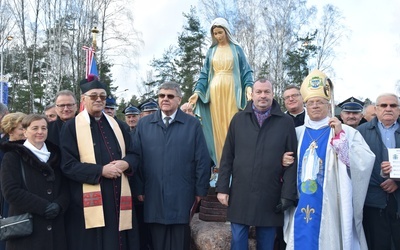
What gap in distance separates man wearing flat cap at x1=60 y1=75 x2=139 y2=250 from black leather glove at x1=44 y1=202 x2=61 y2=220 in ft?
0.90

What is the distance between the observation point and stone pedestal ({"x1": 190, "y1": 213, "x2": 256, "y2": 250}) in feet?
15.0

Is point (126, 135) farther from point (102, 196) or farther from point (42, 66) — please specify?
point (42, 66)

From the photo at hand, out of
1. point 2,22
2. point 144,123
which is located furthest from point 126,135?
point 2,22

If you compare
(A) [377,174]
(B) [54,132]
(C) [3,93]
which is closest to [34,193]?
(B) [54,132]

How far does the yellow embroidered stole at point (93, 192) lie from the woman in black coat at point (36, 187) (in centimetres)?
22

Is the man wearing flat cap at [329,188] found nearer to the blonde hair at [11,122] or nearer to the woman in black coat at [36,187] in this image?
the woman in black coat at [36,187]

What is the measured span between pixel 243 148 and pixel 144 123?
116 centimetres

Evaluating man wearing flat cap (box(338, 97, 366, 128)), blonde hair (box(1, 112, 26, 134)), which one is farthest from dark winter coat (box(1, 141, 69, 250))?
man wearing flat cap (box(338, 97, 366, 128))

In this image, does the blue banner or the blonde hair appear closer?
the blonde hair

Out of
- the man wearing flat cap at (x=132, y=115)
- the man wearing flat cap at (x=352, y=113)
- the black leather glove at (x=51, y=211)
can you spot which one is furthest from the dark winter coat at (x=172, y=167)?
the man wearing flat cap at (x=132, y=115)

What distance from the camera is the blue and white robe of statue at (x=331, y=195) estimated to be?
384 centimetres

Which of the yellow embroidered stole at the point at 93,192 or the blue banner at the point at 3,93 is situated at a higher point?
the blue banner at the point at 3,93

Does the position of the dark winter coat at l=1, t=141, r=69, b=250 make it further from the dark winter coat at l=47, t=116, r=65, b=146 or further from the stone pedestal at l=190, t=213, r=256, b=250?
the stone pedestal at l=190, t=213, r=256, b=250

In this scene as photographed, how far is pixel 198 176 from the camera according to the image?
4.24 meters
